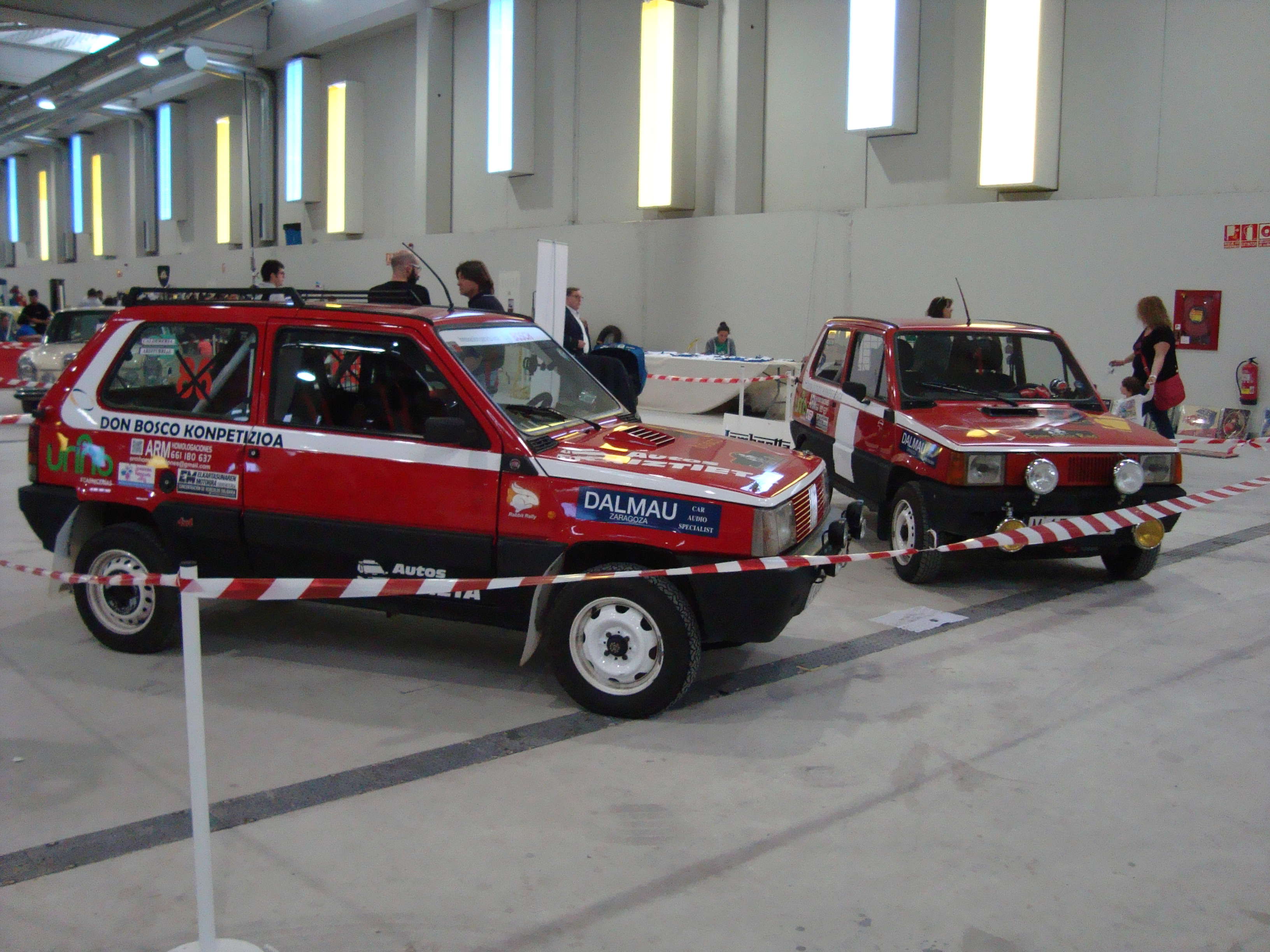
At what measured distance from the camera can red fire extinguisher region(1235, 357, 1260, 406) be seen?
12891mm

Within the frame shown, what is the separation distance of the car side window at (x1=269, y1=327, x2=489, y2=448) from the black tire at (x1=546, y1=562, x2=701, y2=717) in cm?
96

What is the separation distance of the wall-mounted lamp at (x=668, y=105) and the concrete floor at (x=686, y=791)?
1306 cm

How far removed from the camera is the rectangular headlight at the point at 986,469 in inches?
253

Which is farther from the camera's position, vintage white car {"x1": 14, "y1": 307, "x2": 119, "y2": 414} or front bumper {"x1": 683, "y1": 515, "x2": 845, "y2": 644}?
vintage white car {"x1": 14, "y1": 307, "x2": 119, "y2": 414}

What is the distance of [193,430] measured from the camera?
5.08 metres

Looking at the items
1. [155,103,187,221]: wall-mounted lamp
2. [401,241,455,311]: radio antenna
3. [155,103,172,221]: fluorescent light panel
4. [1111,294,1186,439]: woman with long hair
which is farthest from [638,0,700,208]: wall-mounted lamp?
[155,103,172,221]: fluorescent light panel

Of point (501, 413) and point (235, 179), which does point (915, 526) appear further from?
point (235, 179)

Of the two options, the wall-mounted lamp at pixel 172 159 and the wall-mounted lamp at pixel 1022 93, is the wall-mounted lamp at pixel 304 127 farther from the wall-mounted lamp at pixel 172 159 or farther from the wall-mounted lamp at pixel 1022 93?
the wall-mounted lamp at pixel 1022 93

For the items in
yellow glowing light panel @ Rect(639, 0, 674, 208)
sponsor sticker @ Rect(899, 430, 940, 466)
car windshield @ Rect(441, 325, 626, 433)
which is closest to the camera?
car windshield @ Rect(441, 325, 626, 433)

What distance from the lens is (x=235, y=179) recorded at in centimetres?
2958

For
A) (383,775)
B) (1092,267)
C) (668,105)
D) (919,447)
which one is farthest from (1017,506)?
(668,105)

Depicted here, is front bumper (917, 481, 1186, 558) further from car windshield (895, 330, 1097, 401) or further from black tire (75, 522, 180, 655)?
black tire (75, 522, 180, 655)

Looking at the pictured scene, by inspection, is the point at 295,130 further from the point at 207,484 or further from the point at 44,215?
the point at 207,484

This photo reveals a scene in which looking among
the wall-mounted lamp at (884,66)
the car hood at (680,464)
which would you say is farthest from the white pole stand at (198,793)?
the wall-mounted lamp at (884,66)
